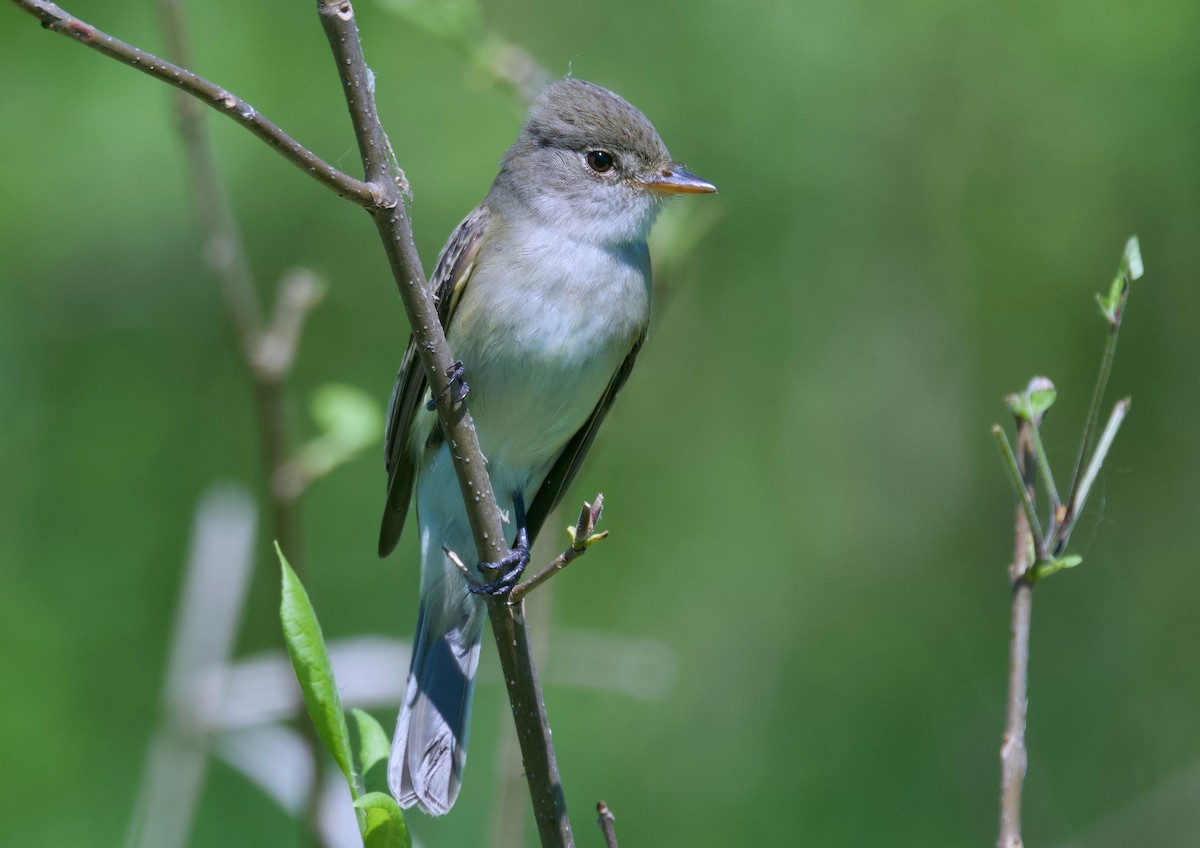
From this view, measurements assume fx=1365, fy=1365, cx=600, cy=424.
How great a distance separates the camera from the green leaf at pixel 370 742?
1.66 m

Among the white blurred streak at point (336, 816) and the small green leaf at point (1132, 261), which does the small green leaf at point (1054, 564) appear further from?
the white blurred streak at point (336, 816)

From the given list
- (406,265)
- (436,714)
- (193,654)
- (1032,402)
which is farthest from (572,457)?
(1032,402)

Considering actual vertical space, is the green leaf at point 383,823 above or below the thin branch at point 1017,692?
below

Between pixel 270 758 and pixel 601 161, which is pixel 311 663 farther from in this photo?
pixel 601 161

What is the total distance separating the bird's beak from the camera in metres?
3.27

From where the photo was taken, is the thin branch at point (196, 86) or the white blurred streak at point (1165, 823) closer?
the thin branch at point (196, 86)

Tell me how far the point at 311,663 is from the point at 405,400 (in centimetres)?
162

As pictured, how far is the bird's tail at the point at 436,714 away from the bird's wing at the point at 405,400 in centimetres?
24

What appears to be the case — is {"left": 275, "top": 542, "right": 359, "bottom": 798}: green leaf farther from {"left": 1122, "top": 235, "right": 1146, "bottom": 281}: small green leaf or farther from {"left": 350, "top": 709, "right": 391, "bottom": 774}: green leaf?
{"left": 1122, "top": 235, "right": 1146, "bottom": 281}: small green leaf

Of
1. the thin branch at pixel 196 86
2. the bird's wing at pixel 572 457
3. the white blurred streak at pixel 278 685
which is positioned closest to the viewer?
the thin branch at pixel 196 86

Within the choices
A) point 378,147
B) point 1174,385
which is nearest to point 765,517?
point 1174,385

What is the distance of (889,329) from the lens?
5438 mm

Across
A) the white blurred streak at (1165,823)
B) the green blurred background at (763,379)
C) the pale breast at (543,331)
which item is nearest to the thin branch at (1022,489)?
the pale breast at (543,331)

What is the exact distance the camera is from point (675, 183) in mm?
3334
